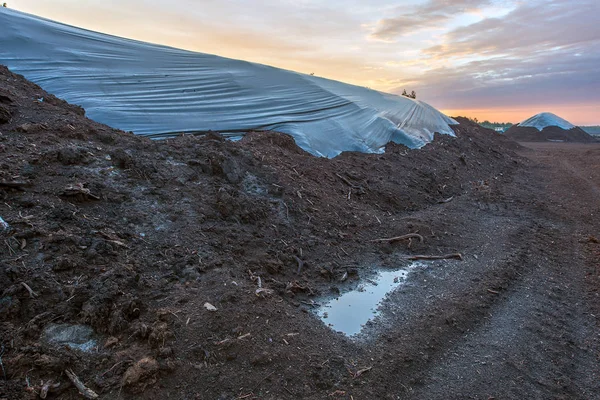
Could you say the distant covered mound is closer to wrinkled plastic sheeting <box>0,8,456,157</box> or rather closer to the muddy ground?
wrinkled plastic sheeting <box>0,8,456,157</box>

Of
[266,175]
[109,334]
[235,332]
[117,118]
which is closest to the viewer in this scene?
[109,334]

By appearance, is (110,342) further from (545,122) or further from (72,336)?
(545,122)

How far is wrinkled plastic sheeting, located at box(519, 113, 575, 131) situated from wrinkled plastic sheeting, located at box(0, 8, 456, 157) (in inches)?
1164

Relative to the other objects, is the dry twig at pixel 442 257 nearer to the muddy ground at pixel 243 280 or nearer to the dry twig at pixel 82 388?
the muddy ground at pixel 243 280

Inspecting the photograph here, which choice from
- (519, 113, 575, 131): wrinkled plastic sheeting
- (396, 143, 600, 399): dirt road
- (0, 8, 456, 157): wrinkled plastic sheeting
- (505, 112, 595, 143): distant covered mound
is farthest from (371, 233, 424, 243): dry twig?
(519, 113, 575, 131): wrinkled plastic sheeting

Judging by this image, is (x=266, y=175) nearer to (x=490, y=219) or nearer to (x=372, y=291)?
(x=372, y=291)

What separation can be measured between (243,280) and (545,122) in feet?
126

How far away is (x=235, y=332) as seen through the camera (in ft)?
9.62

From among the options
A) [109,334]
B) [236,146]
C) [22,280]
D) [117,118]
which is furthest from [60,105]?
[109,334]

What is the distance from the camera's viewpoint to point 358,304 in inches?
152

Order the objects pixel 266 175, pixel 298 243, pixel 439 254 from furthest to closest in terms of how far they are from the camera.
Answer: pixel 266 175 → pixel 439 254 → pixel 298 243

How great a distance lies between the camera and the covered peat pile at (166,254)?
2.56 m

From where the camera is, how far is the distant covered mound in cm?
3175

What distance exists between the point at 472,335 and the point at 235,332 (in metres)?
2.02
